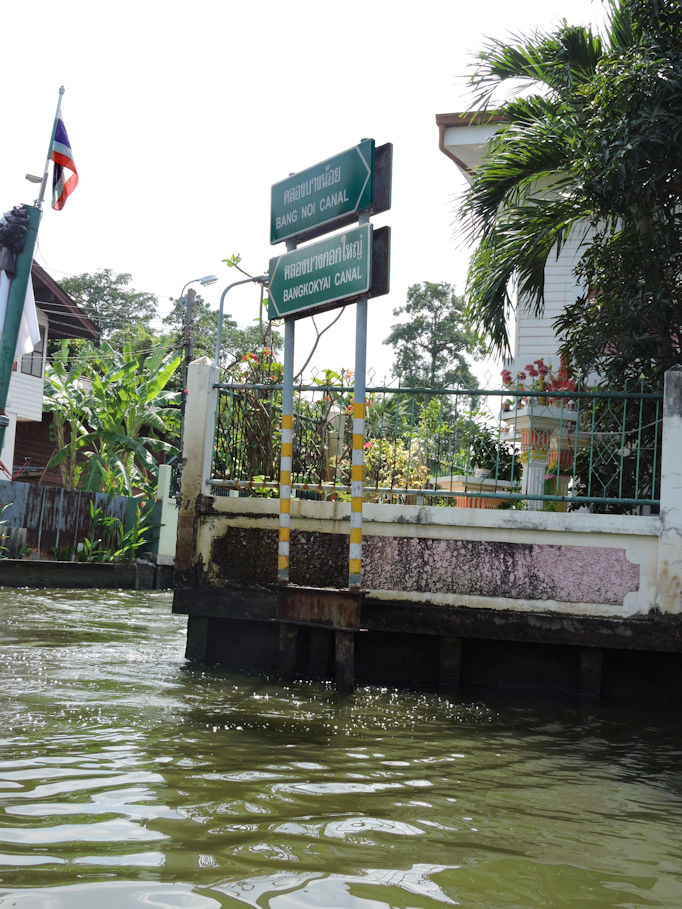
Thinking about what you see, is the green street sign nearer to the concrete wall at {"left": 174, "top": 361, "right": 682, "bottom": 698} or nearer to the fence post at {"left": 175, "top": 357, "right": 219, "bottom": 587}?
the fence post at {"left": 175, "top": 357, "right": 219, "bottom": 587}

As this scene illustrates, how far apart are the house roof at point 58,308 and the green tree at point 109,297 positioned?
81.5 feet

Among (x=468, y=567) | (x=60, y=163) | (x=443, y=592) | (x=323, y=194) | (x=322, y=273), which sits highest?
(x=60, y=163)

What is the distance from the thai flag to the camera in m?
11.0

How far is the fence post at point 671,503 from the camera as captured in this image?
20.7 feet

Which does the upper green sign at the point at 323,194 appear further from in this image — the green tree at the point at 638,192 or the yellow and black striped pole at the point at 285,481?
the green tree at the point at 638,192

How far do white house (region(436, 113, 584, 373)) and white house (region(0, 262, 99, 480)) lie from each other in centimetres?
1204

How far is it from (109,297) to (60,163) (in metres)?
41.3

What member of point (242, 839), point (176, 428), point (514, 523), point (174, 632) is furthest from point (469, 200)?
point (176, 428)

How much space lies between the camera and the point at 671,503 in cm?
640

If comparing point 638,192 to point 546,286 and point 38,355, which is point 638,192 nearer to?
point 546,286

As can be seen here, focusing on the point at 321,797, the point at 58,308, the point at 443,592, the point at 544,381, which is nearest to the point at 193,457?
the point at 443,592

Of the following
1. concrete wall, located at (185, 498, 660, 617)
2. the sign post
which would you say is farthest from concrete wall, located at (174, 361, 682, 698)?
the sign post

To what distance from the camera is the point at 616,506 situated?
24.0 ft

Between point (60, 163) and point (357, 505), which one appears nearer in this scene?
point (357, 505)
